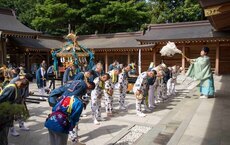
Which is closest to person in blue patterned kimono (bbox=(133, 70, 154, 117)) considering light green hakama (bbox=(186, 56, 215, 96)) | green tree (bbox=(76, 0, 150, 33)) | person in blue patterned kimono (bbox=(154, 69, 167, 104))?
light green hakama (bbox=(186, 56, 215, 96))

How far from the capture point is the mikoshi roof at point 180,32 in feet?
59.6

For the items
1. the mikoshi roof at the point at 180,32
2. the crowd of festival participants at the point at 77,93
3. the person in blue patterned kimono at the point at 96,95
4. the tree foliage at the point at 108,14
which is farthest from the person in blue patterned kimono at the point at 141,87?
the tree foliage at the point at 108,14

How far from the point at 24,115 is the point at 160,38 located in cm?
1691

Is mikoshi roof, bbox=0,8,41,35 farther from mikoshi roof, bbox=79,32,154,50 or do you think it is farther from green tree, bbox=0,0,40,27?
green tree, bbox=0,0,40,27

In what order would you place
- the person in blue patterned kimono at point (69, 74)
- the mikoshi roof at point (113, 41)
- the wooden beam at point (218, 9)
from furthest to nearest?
the mikoshi roof at point (113, 41) < the person in blue patterned kimono at point (69, 74) < the wooden beam at point (218, 9)

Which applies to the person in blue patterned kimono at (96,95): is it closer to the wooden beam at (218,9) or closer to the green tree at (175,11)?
the wooden beam at (218,9)

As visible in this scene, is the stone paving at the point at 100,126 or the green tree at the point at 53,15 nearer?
the stone paving at the point at 100,126

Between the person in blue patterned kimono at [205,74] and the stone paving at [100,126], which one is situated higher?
the person in blue patterned kimono at [205,74]

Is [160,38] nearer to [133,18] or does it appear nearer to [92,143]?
[133,18]

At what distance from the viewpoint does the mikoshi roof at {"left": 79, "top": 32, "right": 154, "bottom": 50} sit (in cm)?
2189

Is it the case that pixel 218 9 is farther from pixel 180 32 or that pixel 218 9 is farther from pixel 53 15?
pixel 53 15

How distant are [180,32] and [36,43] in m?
13.4

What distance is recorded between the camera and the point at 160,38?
1939 centimetres

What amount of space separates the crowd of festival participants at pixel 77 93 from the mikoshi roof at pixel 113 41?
9809 mm
